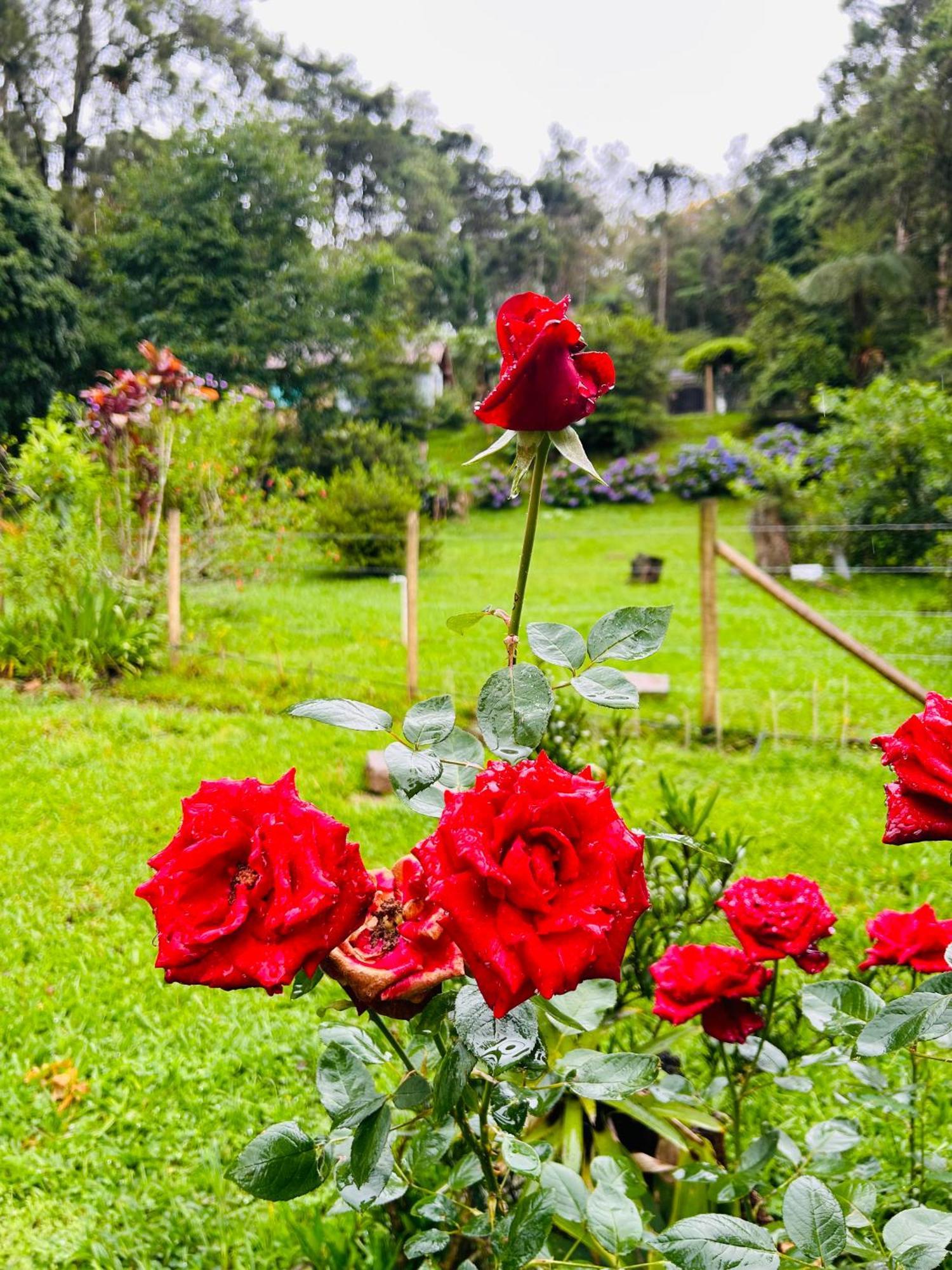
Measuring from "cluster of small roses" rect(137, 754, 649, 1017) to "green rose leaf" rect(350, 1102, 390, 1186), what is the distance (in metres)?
0.07

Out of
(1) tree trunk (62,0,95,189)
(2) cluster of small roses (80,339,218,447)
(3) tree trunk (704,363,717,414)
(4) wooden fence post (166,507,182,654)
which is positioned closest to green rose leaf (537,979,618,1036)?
(4) wooden fence post (166,507,182,654)

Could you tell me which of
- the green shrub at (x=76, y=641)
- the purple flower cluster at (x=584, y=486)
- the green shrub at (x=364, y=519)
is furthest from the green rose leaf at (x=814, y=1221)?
the purple flower cluster at (x=584, y=486)

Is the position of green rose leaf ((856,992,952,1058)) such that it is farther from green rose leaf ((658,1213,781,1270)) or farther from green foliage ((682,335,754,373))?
green foliage ((682,335,754,373))

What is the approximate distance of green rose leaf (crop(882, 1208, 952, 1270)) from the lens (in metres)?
0.49

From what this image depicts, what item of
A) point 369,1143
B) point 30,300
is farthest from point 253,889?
point 30,300

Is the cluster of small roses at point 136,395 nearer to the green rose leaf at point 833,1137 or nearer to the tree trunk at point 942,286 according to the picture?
the green rose leaf at point 833,1137

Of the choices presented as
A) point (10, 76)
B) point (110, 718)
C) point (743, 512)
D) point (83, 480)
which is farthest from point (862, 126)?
point (110, 718)

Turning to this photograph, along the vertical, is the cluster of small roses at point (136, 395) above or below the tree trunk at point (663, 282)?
below

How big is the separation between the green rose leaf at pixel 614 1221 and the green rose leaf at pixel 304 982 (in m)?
0.29

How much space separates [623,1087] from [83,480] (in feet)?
16.9

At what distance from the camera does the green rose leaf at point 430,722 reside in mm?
504

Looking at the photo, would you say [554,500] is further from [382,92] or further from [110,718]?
[382,92]

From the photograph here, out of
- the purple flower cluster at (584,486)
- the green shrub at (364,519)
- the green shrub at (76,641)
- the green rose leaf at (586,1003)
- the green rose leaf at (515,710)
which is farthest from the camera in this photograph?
the purple flower cluster at (584,486)

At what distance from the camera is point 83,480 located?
5023 mm
